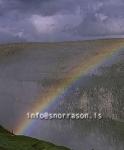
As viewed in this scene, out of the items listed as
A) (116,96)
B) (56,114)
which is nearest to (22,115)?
(56,114)

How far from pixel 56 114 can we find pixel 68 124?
28.1 ft

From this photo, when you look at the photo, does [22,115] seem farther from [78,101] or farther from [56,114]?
[78,101]

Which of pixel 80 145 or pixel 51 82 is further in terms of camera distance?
pixel 51 82

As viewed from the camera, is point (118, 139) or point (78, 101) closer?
point (118, 139)

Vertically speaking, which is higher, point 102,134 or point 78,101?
point 78,101

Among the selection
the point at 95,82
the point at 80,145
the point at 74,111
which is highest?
the point at 95,82

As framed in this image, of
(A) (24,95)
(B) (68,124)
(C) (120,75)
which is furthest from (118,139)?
(A) (24,95)

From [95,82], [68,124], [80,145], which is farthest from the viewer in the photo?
[95,82]

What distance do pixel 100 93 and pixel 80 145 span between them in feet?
115

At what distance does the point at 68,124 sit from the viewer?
175625 mm

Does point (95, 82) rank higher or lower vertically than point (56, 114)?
higher

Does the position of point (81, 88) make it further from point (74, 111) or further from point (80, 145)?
point (80, 145)

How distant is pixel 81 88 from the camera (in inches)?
7382

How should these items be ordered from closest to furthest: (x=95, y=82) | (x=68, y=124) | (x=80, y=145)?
(x=80, y=145) → (x=68, y=124) → (x=95, y=82)
